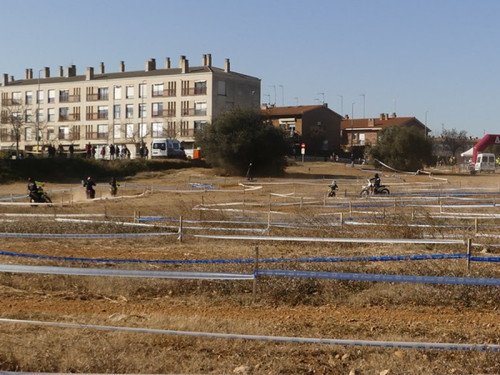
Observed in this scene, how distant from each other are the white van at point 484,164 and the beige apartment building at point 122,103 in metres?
23.7

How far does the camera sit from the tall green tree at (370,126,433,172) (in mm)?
66000

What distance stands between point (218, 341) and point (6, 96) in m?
86.9

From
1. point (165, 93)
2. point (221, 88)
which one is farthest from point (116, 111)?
point (221, 88)

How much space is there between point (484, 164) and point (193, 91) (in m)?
30.4

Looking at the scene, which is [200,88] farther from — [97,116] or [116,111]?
[97,116]

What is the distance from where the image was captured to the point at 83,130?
3337 inches

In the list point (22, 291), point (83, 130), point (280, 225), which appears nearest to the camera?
point (22, 291)

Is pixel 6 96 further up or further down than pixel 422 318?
further up

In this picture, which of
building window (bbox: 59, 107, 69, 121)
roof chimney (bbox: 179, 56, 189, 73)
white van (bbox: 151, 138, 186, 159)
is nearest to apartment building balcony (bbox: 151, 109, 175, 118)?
roof chimney (bbox: 179, 56, 189, 73)

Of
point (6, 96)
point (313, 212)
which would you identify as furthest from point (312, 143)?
point (313, 212)

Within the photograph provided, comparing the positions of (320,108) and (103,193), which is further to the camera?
(320,108)

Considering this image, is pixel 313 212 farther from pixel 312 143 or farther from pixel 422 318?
pixel 312 143

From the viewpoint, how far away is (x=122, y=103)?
81.8 metres

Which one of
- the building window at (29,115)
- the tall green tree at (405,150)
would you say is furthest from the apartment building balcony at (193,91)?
the tall green tree at (405,150)
